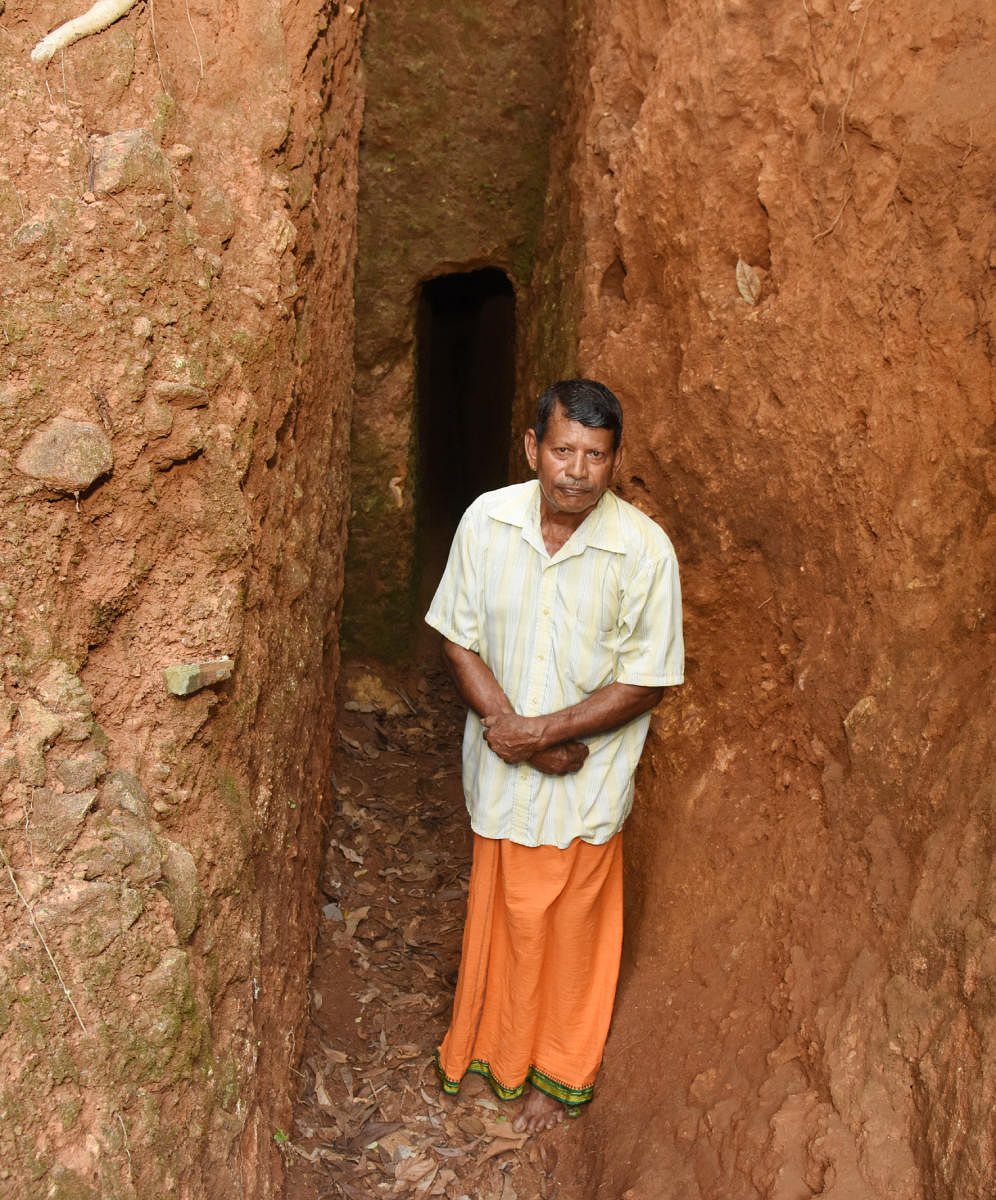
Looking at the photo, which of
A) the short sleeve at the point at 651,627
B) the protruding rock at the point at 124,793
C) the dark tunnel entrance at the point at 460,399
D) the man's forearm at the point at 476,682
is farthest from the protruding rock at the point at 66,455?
the dark tunnel entrance at the point at 460,399

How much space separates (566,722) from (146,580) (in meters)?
1.16

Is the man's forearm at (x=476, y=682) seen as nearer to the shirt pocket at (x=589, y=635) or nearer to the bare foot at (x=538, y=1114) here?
the shirt pocket at (x=589, y=635)

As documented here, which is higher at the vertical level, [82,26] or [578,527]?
[82,26]

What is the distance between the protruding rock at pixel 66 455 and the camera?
2.02 m

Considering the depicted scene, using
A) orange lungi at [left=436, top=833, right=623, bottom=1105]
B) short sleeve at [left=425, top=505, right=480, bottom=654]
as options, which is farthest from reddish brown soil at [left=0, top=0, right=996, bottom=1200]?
short sleeve at [left=425, top=505, right=480, bottom=654]

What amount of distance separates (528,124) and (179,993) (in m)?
4.17

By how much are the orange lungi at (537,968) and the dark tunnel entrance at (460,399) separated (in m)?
3.13

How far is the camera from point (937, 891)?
2.49 metres

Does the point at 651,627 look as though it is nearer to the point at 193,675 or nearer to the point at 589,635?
the point at 589,635

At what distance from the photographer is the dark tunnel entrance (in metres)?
6.49

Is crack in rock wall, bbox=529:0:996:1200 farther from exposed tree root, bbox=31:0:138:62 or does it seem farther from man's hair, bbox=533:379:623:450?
exposed tree root, bbox=31:0:138:62

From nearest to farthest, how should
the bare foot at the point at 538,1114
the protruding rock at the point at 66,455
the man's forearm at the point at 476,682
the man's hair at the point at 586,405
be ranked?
1. the protruding rock at the point at 66,455
2. the man's hair at the point at 586,405
3. the man's forearm at the point at 476,682
4. the bare foot at the point at 538,1114

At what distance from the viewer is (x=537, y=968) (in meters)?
3.16

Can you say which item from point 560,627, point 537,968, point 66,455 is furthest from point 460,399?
point 66,455
